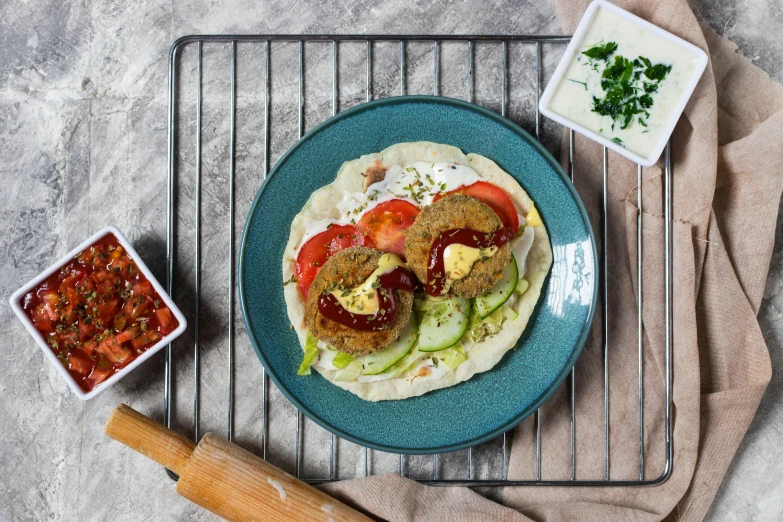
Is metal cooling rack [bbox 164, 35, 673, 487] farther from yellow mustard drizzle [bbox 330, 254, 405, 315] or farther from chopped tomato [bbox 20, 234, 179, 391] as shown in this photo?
yellow mustard drizzle [bbox 330, 254, 405, 315]

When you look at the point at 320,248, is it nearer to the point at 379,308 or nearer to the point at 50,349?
the point at 379,308

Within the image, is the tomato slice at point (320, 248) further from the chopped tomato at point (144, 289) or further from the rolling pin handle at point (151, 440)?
the rolling pin handle at point (151, 440)

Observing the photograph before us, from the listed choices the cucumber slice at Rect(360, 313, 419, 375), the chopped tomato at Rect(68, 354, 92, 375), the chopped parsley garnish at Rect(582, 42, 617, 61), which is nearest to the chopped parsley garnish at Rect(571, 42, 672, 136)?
the chopped parsley garnish at Rect(582, 42, 617, 61)

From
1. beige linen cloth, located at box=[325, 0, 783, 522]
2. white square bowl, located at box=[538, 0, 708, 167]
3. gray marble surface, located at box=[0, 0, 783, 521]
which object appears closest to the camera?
white square bowl, located at box=[538, 0, 708, 167]

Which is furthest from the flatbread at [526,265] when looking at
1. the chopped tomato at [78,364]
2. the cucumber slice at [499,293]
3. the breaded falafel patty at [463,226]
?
the chopped tomato at [78,364]

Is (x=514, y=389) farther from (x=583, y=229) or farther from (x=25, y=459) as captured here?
(x=25, y=459)

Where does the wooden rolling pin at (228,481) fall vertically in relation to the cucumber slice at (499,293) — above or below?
below
